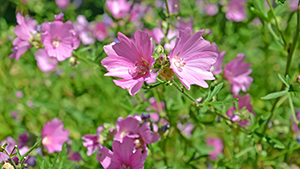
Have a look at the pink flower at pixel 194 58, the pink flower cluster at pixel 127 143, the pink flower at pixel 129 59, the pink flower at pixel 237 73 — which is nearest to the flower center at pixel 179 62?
the pink flower at pixel 194 58

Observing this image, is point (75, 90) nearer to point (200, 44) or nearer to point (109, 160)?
point (109, 160)

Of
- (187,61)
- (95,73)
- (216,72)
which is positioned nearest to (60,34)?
(187,61)

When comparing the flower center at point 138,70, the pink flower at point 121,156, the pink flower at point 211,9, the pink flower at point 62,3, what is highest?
the flower center at point 138,70

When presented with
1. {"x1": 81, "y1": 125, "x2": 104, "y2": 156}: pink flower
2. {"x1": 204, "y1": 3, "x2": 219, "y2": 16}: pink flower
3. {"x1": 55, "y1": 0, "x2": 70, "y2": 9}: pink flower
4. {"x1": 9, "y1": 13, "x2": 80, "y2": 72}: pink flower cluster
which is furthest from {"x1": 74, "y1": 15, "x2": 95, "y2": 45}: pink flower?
{"x1": 81, "y1": 125, "x2": 104, "y2": 156}: pink flower

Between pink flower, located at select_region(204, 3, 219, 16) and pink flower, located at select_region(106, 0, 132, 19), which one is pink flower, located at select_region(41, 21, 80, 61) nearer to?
pink flower, located at select_region(106, 0, 132, 19)

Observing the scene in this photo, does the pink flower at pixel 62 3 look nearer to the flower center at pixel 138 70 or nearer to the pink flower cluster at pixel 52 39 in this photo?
the pink flower cluster at pixel 52 39
